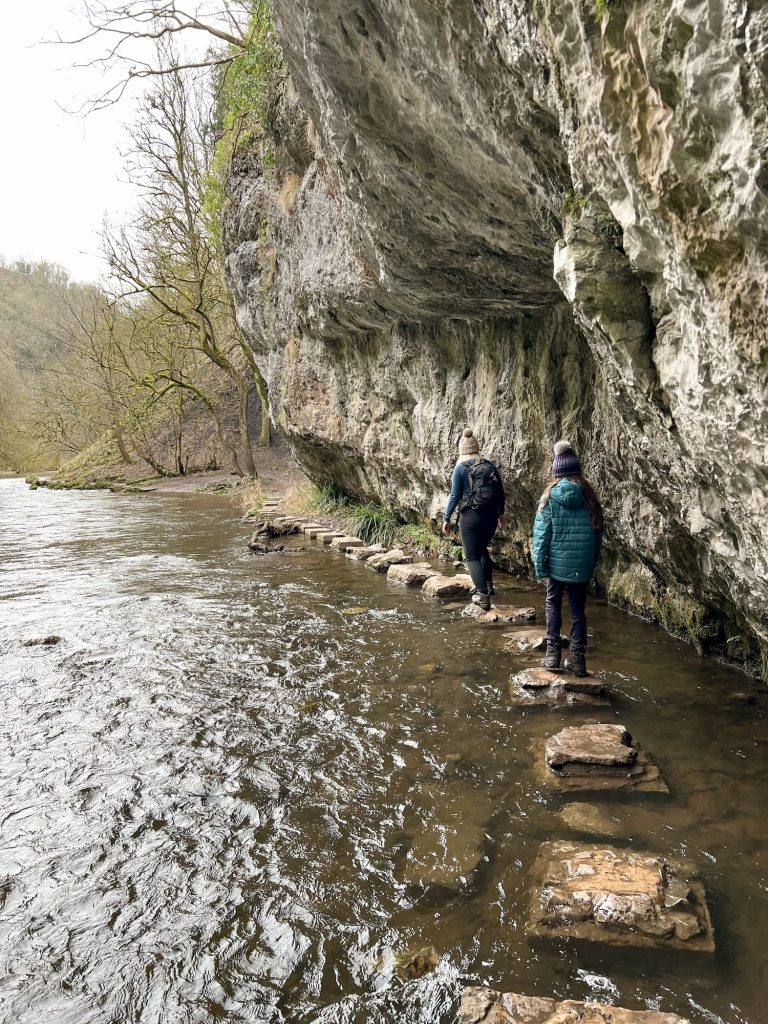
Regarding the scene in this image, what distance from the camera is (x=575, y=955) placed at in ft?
7.52

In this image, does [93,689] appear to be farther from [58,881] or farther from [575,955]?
[575,955]

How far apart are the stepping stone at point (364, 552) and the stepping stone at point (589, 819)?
275 inches

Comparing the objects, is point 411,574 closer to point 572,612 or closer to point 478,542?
point 478,542

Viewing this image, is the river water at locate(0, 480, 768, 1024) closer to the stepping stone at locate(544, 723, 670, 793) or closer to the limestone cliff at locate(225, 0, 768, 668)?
the stepping stone at locate(544, 723, 670, 793)

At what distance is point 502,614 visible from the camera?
259 inches

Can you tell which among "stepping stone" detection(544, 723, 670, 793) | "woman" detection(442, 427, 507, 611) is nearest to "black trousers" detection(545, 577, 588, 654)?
"stepping stone" detection(544, 723, 670, 793)

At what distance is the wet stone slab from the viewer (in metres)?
6.45

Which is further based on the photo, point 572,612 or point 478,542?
point 478,542

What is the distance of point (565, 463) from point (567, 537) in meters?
0.60

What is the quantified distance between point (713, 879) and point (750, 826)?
0.52m

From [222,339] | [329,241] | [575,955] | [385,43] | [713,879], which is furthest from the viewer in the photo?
[222,339]

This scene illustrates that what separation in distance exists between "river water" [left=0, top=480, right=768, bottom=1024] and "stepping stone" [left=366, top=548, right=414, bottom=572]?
250 centimetres

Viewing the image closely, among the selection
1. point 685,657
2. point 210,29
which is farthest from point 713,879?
point 210,29

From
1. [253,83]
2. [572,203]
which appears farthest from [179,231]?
[572,203]
